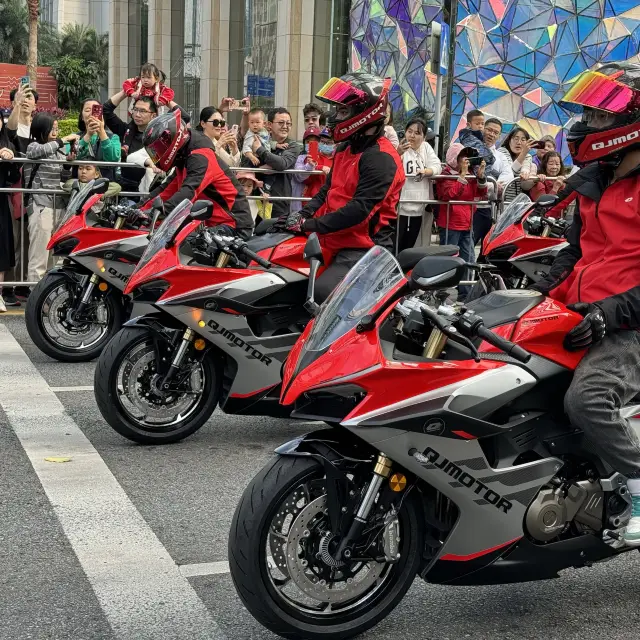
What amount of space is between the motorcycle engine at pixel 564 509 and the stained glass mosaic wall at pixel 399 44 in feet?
76.5

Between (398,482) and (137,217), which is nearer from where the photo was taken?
(398,482)

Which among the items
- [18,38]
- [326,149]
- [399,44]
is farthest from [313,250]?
[18,38]

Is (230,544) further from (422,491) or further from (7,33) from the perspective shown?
(7,33)

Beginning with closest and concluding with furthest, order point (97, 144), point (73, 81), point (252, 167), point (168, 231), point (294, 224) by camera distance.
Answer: point (168, 231) < point (294, 224) < point (97, 144) < point (252, 167) < point (73, 81)

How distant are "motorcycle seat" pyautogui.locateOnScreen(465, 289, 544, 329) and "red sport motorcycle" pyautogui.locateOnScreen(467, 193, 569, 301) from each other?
4.67 m

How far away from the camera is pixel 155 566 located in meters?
4.74

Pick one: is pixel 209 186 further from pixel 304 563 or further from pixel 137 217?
pixel 304 563

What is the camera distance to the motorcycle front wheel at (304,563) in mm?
3752

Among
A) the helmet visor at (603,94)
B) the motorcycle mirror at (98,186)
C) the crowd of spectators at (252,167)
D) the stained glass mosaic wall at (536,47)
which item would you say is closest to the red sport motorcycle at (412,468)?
the helmet visor at (603,94)

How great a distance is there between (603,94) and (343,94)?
9.24ft

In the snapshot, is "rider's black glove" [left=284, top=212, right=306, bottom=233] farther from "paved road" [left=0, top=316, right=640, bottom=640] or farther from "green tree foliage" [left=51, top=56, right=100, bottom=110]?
"green tree foliage" [left=51, top=56, right=100, bottom=110]

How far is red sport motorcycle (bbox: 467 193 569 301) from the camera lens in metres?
9.08

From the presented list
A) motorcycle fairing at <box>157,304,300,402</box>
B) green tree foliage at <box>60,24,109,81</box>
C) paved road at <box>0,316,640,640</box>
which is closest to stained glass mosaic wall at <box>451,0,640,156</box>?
motorcycle fairing at <box>157,304,300,402</box>

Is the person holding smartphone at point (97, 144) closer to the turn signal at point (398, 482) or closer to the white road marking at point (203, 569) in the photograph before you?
the white road marking at point (203, 569)
